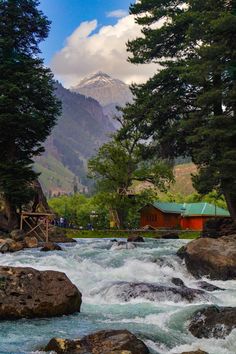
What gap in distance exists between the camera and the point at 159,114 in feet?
124

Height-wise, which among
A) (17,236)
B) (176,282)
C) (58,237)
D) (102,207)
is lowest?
(176,282)

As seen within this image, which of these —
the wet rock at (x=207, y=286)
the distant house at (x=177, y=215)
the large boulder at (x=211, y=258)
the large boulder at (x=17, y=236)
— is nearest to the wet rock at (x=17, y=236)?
the large boulder at (x=17, y=236)

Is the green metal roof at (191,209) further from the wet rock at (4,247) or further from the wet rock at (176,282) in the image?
the wet rock at (176,282)

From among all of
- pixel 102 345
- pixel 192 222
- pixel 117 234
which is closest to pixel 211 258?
pixel 102 345

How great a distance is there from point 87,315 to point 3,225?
99.7 ft

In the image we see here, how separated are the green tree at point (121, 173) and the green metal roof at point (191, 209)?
53.5 feet

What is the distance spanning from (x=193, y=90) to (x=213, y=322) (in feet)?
92.9

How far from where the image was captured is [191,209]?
80.2 metres

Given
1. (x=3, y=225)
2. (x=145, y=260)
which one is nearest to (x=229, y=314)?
(x=145, y=260)

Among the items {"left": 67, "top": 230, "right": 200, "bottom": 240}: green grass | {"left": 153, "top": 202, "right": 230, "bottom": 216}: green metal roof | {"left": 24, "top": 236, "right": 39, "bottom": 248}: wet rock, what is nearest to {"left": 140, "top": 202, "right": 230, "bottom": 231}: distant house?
{"left": 153, "top": 202, "right": 230, "bottom": 216}: green metal roof

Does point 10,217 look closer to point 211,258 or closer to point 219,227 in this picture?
point 219,227

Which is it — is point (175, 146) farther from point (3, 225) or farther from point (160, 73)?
point (3, 225)

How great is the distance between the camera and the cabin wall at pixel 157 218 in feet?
254

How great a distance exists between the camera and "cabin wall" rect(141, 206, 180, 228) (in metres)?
77.4
